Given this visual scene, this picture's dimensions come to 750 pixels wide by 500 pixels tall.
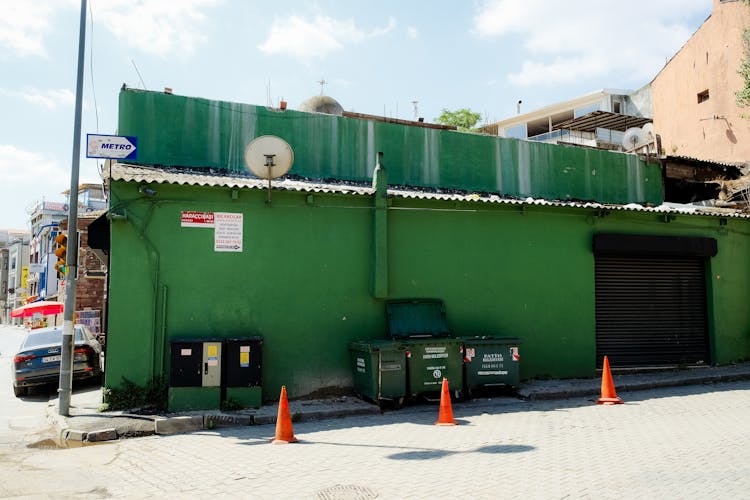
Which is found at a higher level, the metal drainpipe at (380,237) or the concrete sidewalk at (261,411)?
the metal drainpipe at (380,237)

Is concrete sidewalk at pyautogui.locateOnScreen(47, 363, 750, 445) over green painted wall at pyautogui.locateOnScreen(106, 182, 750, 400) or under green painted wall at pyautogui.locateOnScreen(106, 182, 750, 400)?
under

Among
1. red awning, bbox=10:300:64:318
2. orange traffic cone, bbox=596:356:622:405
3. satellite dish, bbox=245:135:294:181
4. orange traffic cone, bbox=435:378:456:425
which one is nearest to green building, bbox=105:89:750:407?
satellite dish, bbox=245:135:294:181

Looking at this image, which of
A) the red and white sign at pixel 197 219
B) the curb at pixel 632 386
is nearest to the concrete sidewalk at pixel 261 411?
the curb at pixel 632 386

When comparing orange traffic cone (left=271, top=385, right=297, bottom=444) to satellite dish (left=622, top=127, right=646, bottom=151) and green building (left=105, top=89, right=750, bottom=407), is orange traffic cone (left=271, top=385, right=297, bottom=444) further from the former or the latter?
satellite dish (left=622, top=127, right=646, bottom=151)

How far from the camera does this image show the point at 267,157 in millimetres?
10711

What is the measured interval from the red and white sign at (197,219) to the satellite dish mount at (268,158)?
1.11 meters

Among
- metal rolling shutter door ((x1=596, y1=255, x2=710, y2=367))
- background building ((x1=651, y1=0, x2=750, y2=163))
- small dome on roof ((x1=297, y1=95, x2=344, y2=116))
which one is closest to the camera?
metal rolling shutter door ((x1=596, y1=255, x2=710, y2=367))

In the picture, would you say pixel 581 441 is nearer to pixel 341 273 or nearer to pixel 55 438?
pixel 341 273

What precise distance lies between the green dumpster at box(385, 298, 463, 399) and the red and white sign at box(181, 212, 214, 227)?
12.4 feet

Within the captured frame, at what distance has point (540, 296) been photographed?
12.8 meters

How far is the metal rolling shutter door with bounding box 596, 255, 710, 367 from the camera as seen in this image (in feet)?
44.4

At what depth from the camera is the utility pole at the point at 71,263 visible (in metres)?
9.51

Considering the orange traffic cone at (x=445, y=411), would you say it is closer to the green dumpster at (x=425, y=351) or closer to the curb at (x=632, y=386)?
the green dumpster at (x=425, y=351)

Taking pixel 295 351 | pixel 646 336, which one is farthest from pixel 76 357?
pixel 646 336
